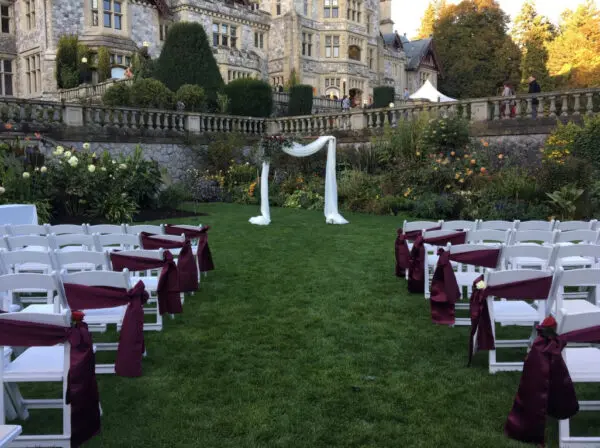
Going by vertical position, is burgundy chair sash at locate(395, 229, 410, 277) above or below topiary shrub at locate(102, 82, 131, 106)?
below

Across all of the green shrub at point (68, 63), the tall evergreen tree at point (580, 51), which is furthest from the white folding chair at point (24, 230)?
the tall evergreen tree at point (580, 51)

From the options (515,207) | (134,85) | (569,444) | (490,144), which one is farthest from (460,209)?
(134,85)

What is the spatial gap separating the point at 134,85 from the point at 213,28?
16.4m

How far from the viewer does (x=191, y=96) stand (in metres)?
22.9

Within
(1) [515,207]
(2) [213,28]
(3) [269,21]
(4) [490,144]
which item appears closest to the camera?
(1) [515,207]

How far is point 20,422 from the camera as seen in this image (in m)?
4.13

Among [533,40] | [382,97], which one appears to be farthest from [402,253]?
[533,40]

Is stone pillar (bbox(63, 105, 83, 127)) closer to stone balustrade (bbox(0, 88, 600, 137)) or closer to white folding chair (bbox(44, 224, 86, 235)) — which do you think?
stone balustrade (bbox(0, 88, 600, 137))

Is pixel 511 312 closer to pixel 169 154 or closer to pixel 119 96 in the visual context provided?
pixel 169 154

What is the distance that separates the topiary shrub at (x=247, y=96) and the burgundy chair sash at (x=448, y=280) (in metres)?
20.2

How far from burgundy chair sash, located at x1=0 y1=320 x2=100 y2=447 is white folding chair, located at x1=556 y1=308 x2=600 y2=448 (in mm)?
3060

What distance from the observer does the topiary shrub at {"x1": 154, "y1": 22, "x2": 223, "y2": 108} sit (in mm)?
24531

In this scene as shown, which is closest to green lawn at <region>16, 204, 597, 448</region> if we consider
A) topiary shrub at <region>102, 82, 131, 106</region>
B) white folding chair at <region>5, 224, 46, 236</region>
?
white folding chair at <region>5, 224, 46, 236</region>

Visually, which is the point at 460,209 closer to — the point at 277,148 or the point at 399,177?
the point at 399,177
